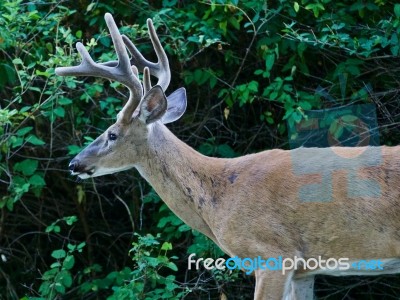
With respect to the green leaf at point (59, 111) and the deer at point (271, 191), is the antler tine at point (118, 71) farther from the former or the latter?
the green leaf at point (59, 111)

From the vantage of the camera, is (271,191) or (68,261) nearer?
(271,191)

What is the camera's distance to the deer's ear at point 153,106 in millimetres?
5949

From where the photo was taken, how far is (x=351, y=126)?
7.00 m

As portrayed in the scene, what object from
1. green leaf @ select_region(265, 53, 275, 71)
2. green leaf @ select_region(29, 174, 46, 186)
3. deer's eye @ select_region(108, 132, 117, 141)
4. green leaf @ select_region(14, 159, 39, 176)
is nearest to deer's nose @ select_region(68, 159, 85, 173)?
deer's eye @ select_region(108, 132, 117, 141)

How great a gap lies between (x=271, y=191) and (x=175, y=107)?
987 millimetres

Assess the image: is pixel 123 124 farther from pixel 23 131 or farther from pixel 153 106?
pixel 23 131

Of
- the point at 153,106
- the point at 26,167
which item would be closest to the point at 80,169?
the point at 153,106

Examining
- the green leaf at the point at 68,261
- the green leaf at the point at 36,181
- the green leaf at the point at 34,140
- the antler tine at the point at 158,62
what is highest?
the antler tine at the point at 158,62

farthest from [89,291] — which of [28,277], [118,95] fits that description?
[118,95]

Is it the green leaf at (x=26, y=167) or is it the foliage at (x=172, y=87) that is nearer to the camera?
the foliage at (x=172, y=87)

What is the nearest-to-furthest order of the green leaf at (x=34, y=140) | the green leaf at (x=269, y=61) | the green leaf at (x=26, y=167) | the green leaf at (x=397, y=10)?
the green leaf at (x=397, y=10), the green leaf at (x=269, y=61), the green leaf at (x=34, y=140), the green leaf at (x=26, y=167)

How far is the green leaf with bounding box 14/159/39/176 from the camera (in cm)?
748

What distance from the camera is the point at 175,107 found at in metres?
6.48

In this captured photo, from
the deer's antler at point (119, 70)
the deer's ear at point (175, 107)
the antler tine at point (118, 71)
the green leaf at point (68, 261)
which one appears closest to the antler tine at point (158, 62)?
the deer's antler at point (119, 70)
